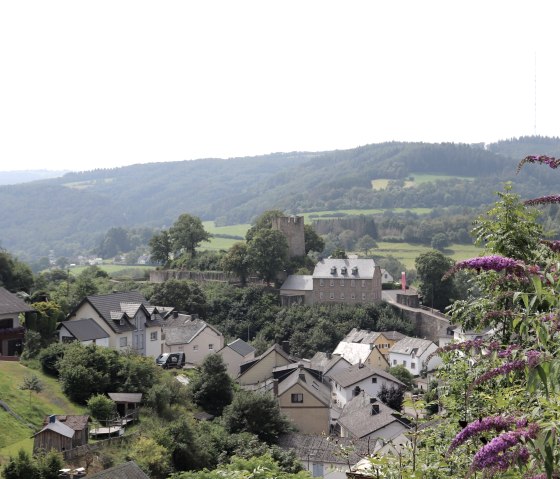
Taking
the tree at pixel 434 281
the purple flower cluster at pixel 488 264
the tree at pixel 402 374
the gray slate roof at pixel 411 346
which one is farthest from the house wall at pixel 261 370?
the purple flower cluster at pixel 488 264

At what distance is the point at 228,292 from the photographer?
69.8 m

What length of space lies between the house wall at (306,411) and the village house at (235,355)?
8.97 meters

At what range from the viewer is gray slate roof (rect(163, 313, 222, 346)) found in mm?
52594

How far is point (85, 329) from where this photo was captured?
136ft

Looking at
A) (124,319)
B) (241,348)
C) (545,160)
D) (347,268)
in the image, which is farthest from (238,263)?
(545,160)

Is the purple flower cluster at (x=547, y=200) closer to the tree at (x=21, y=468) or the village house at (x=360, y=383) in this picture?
the tree at (x=21, y=468)

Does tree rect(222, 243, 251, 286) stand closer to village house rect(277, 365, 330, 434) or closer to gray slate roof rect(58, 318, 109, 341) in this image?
village house rect(277, 365, 330, 434)

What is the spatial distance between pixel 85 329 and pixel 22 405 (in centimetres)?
1149

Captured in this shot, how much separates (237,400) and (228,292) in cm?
3352

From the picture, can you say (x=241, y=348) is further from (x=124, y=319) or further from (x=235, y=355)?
(x=124, y=319)

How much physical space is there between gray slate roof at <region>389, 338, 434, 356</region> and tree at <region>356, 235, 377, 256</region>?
A: 67.8m

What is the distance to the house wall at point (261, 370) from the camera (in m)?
50.4

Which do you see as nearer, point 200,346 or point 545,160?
point 545,160

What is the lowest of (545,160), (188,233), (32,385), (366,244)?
(366,244)
